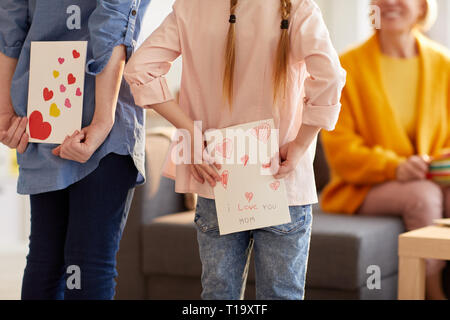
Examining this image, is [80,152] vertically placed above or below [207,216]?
above

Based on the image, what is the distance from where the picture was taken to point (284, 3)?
40.8 inches

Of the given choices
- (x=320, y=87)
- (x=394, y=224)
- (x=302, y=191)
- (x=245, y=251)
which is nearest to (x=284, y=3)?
(x=320, y=87)

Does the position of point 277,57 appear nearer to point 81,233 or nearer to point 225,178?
point 225,178

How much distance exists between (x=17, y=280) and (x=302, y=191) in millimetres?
1901

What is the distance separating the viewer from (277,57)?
104cm

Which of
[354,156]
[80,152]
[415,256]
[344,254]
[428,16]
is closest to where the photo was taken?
[80,152]

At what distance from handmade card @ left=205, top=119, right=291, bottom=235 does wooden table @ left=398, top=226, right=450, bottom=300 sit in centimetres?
55

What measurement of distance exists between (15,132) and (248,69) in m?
0.46

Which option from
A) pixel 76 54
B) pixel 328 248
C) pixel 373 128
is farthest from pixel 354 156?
pixel 76 54

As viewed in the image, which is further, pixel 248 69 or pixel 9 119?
pixel 9 119

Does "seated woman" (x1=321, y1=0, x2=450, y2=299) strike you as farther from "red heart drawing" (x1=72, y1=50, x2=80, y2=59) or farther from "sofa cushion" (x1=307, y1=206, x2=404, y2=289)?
"red heart drawing" (x1=72, y1=50, x2=80, y2=59)

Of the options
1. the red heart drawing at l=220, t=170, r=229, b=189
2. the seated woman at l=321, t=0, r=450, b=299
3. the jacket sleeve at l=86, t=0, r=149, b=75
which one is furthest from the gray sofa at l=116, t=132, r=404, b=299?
the jacket sleeve at l=86, t=0, r=149, b=75

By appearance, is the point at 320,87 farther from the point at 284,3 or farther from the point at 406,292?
the point at 406,292

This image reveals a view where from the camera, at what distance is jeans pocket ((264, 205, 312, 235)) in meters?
1.07
